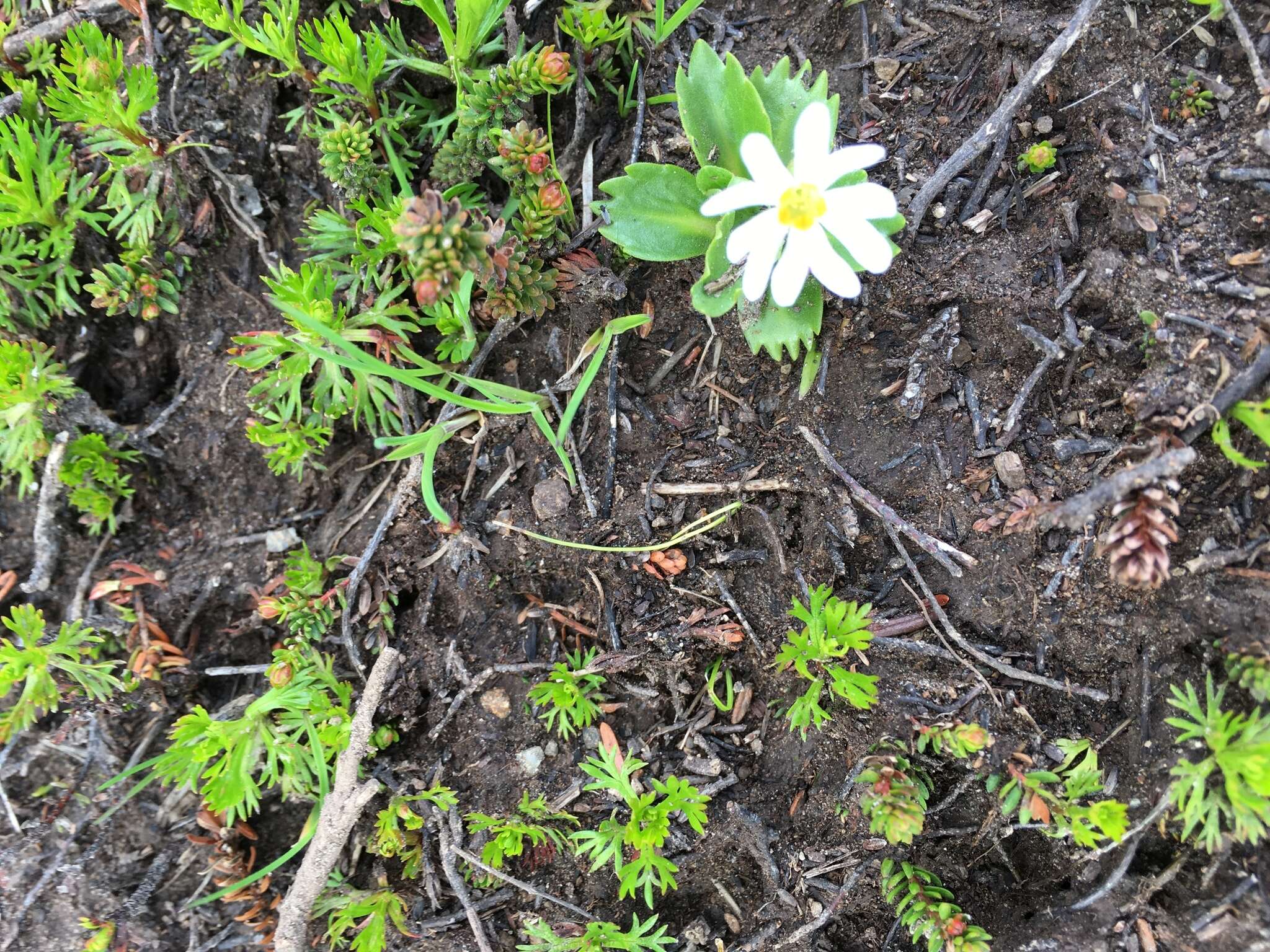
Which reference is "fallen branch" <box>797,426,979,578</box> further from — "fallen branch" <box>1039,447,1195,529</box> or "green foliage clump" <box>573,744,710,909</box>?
"green foliage clump" <box>573,744,710,909</box>

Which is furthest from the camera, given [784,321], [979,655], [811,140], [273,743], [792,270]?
[273,743]

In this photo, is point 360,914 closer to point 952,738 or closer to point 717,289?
point 952,738

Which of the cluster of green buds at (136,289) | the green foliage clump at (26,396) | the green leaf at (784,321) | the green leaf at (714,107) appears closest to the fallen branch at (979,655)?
the green leaf at (784,321)

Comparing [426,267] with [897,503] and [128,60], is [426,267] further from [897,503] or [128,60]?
[128,60]

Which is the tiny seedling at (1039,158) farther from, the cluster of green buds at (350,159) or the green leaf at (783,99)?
the cluster of green buds at (350,159)

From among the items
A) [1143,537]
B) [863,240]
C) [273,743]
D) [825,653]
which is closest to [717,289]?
[863,240]

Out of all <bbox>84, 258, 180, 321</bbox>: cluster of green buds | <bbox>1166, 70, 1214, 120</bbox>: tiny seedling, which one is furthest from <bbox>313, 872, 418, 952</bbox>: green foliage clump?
<bbox>1166, 70, 1214, 120</bbox>: tiny seedling

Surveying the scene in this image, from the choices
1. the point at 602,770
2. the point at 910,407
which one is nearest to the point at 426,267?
the point at 910,407
